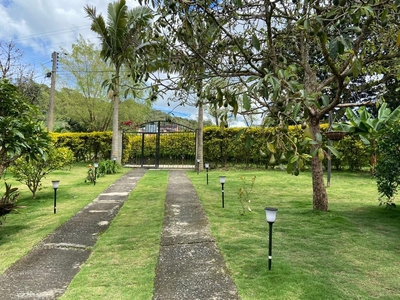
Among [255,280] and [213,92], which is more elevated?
[213,92]

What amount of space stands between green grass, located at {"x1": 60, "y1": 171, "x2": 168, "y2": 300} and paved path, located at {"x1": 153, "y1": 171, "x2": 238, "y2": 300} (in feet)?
0.42

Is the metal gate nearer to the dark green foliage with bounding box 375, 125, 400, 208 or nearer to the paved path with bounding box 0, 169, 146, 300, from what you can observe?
the paved path with bounding box 0, 169, 146, 300

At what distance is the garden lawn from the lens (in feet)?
9.18

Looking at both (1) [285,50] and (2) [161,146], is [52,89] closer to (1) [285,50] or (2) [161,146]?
(2) [161,146]

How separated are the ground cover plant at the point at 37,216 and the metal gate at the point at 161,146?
575 centimetres

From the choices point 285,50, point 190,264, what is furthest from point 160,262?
point 285,50

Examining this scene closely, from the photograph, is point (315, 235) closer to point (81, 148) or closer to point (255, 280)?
point (255, 280)

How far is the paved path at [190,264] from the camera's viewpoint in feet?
8.97

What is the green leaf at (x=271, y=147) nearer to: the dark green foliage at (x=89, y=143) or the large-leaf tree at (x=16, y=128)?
the large-leaf tree at (x=16, y=128)

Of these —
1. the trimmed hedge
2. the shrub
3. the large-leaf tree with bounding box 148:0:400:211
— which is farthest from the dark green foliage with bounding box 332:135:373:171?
the shrub

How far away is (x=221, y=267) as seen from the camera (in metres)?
3.27

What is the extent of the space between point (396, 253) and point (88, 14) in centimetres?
1335

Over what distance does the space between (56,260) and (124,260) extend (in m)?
0.86

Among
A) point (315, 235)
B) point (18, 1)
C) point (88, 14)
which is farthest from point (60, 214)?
point (88, 14)
